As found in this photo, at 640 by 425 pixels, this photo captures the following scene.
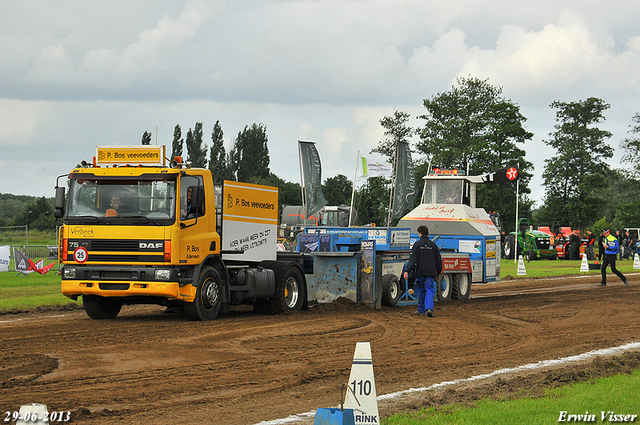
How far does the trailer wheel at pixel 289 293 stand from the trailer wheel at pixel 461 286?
5.61 m

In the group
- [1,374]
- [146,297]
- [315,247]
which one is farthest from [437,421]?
[315,247]

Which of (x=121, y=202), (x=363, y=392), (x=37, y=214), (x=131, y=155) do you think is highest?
(x=131, y=155)

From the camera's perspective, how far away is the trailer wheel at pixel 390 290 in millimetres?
16938

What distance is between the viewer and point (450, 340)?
1236 cm

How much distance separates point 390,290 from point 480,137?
54.3 metres

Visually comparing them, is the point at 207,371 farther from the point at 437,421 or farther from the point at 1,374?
the point at 437,421

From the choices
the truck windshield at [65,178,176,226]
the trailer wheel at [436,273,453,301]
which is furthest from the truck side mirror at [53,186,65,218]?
the trailer wheel at [436,273,453,301]

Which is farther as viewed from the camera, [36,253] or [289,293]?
[36,253]

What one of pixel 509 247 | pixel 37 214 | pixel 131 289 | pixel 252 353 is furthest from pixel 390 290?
pixel 37 214

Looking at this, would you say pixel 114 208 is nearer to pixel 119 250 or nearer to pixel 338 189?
pixel 119 250

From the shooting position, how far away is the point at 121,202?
1319 centimetres

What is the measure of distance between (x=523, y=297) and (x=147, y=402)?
51.6 ft

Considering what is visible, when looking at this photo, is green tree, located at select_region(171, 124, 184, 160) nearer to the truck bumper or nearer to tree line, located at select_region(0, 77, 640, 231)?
tree line, located at select_region(0, 77, 640, 231)

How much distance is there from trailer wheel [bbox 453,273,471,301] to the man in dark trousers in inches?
172
